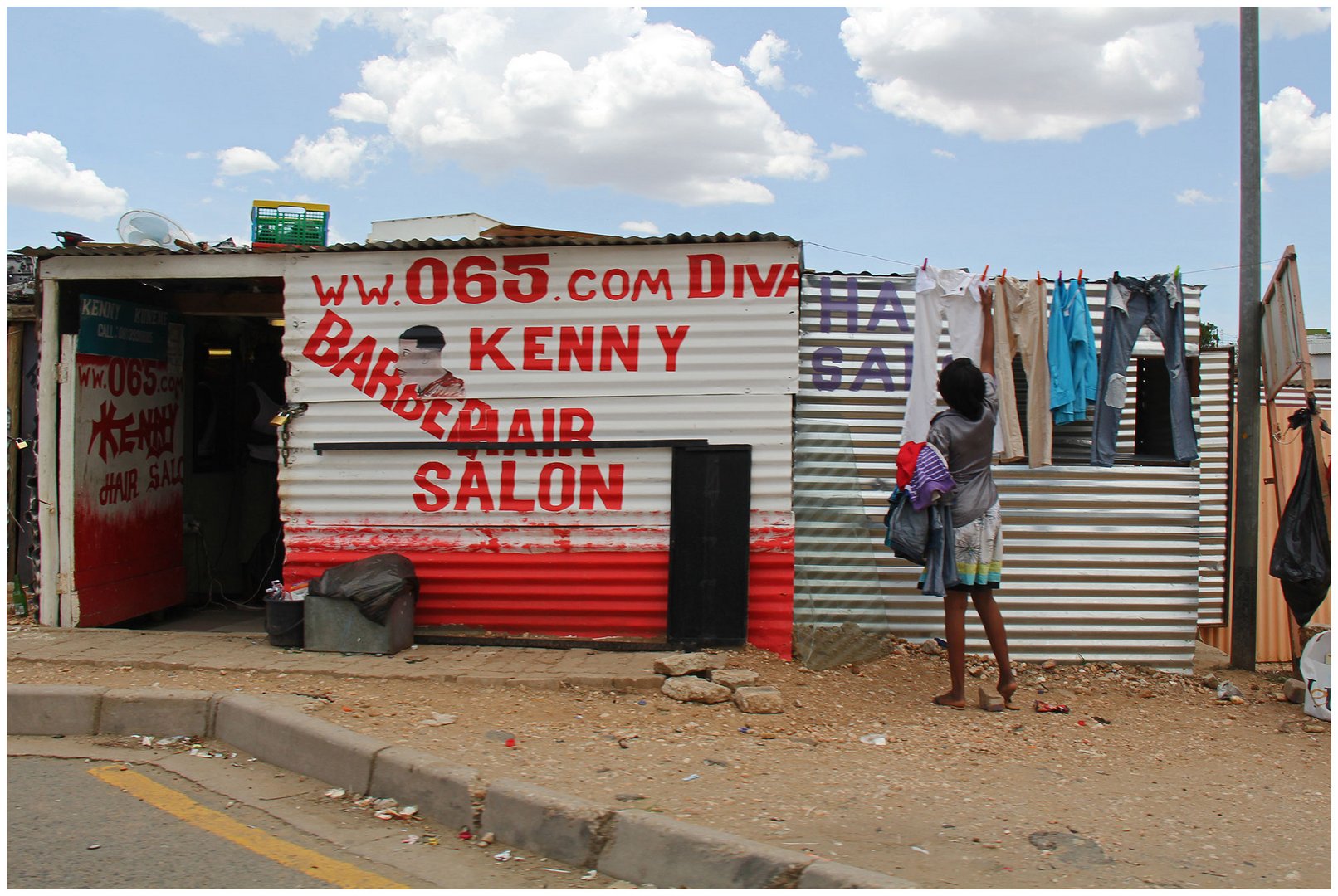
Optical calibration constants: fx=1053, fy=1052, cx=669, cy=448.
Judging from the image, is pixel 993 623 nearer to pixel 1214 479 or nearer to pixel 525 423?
pixel 525 423

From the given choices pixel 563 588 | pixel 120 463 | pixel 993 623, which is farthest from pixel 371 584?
pixel 993 623

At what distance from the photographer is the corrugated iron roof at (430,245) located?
6754 mm

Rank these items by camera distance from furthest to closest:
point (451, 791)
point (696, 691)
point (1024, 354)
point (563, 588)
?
1. point (1024, 354)
2. point (563, 588)
3. point (696, 691)
4. point (451, 791)

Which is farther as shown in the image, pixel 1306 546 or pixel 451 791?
pixel 1306 546

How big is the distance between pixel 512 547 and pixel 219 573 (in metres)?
3.74

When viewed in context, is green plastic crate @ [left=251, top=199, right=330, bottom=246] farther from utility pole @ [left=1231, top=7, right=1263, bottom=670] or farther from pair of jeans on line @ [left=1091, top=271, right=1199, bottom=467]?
utility pole @ [left=1231, top=7, right=1263, bottom=670]

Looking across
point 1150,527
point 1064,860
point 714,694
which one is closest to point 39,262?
point 714,694

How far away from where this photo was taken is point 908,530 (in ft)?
19.3

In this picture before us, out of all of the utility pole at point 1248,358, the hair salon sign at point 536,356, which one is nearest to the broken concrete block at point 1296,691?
the utility pole at point 1248,358

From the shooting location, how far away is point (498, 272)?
22.9ft

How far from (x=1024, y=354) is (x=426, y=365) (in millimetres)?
4009

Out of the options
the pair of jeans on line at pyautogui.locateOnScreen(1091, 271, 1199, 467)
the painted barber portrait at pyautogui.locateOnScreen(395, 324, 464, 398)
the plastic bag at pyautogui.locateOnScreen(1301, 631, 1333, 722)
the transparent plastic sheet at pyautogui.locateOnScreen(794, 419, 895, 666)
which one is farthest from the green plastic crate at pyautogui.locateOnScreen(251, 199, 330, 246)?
the plastic bag at pyautogui.locateOnScreen(1301, 631, 1333, 722)

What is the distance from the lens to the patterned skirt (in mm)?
5875

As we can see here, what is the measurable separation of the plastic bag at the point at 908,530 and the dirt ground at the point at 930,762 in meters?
0.90
